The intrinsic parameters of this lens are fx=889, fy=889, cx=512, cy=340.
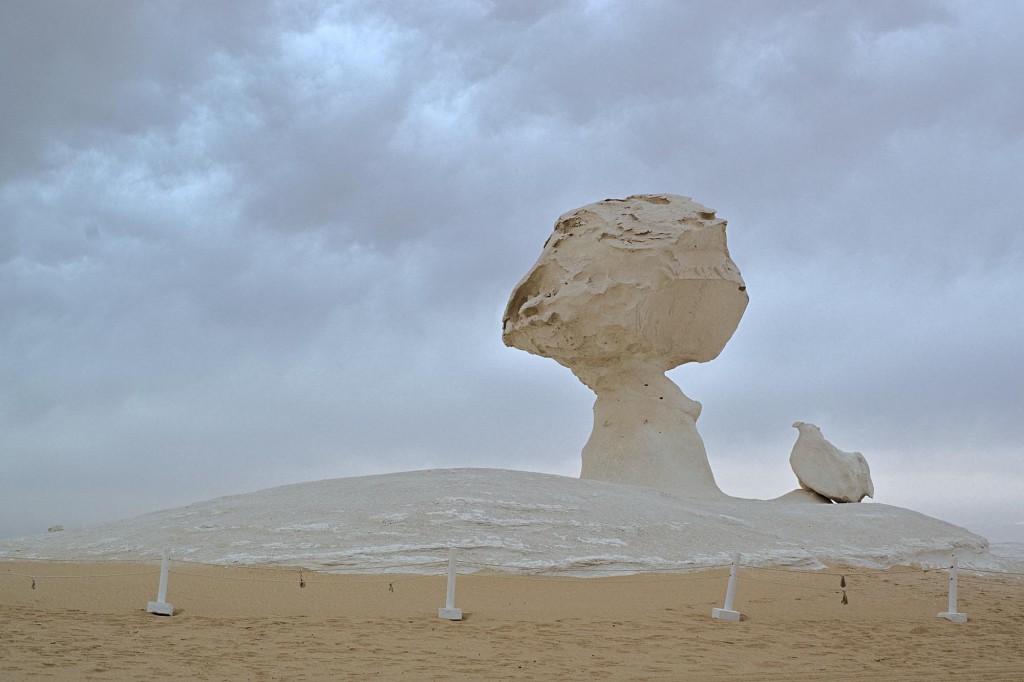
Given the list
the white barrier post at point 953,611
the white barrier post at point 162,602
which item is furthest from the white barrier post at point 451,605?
the white barrier post at point 953,611

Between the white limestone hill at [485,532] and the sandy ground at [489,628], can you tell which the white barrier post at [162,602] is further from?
the white limestone hill at [485,532]

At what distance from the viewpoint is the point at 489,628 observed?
9.62 meters

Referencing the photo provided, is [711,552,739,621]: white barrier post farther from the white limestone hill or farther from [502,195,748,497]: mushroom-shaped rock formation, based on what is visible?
[502,195,748,497]: mushroom-shaped rock formation

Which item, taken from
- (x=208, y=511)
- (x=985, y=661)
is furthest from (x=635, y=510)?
(x=208, y=511)

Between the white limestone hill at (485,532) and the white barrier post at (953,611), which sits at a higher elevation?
the white limestone hill at (485,532)

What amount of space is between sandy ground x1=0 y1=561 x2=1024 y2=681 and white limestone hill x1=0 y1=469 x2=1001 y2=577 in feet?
1.30

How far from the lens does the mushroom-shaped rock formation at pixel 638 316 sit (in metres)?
18.7

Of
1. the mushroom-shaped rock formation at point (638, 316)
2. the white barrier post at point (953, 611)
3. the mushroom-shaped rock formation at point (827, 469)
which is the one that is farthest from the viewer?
the mushroom-shaped rock formation at point (827, 469)

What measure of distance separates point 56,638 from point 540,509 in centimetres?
647

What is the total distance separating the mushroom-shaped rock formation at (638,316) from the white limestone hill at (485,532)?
3338mm

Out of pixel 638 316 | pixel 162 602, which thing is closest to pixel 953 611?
pixel 638 316

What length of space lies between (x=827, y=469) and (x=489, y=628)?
40.4 feet

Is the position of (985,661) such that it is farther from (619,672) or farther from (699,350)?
(699,350)

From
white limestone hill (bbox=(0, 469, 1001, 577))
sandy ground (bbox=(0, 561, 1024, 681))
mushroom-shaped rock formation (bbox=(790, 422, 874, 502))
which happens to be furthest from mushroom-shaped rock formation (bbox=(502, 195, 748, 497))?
sandy ground (bbox=(0, 561, 1024, 681))
